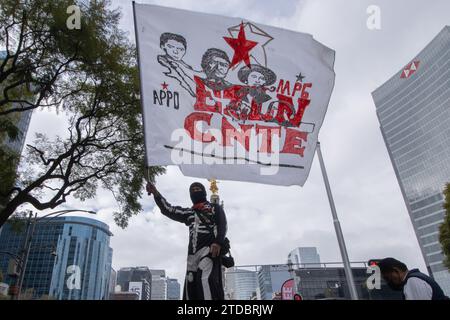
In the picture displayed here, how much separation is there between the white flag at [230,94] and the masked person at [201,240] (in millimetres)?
457

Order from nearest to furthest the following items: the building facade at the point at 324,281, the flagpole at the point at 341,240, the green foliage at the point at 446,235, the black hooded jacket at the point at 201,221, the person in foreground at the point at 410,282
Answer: the person in foreground at the point at 410,282, the black hooded jacket at the point at 201,221, the flagpole at the point at 341,240, the green foliage at the point at 446,235, the building facade at the point at 324,281

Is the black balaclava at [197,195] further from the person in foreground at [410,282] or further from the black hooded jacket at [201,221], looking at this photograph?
the person in foreground at [410,282]

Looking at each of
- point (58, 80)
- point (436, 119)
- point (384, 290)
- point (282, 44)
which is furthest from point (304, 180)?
point (436, 119)

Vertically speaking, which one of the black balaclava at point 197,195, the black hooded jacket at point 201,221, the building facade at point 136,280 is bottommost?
the black hooded jacket at point 201,221

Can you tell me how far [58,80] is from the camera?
1285 cm

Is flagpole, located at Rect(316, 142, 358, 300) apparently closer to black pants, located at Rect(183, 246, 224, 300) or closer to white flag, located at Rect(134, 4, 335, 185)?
white flag, located at Rect(134, 4, 335, 185)

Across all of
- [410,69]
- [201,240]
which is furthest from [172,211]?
[410,69]

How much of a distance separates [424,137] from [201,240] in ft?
399

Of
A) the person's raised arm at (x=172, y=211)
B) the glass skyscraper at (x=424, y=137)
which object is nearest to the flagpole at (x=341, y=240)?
the person's raised arm at (x=172, y=211)

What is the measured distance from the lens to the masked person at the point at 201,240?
439 cm

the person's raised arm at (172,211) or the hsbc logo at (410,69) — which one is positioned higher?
the hsbc logo at (410,69)

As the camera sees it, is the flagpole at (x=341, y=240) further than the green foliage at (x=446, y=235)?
No

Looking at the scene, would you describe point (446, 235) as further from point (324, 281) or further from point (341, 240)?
point (324, 281)
